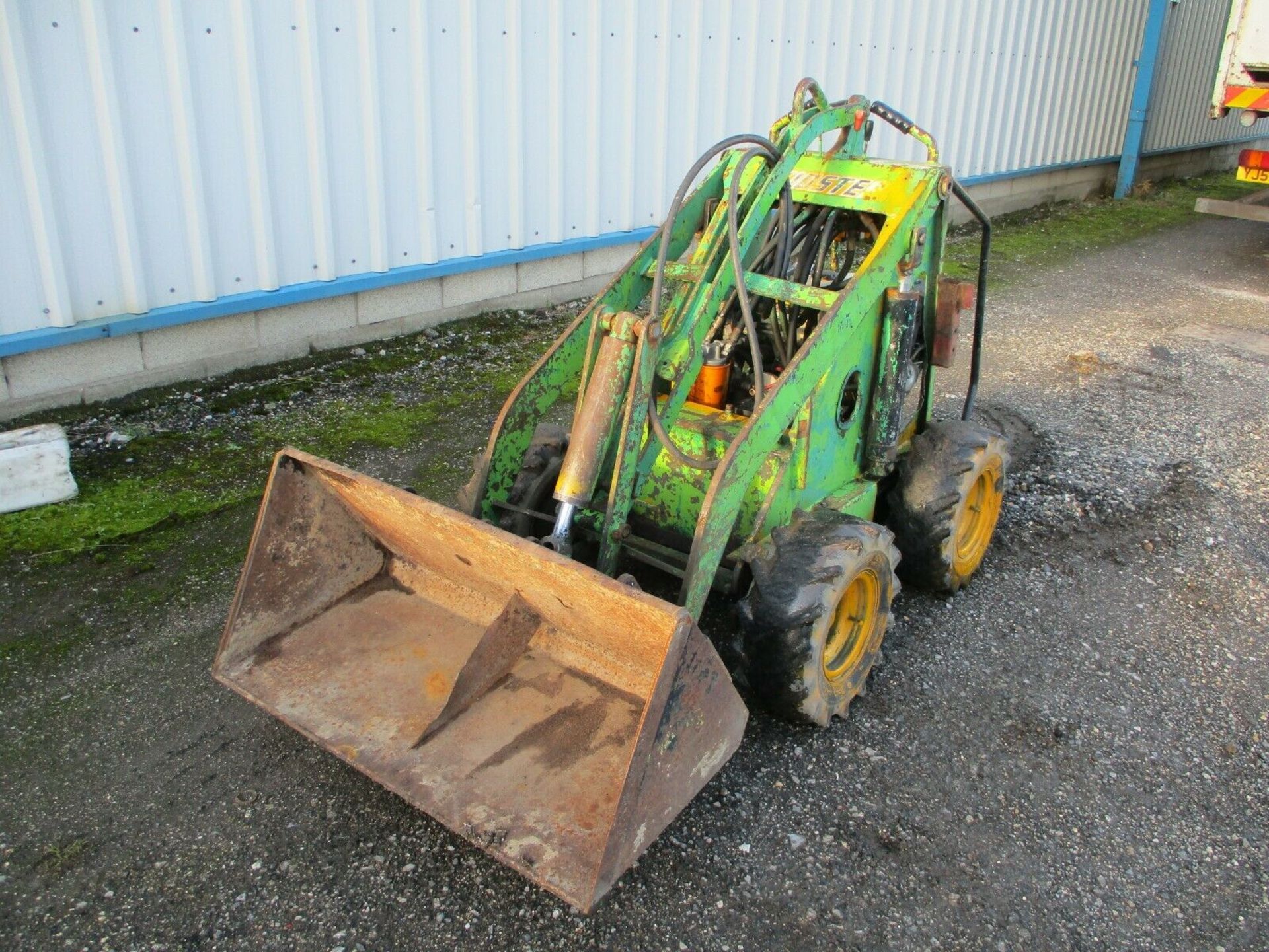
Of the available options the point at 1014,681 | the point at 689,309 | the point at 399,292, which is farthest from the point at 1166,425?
the point at 399,292

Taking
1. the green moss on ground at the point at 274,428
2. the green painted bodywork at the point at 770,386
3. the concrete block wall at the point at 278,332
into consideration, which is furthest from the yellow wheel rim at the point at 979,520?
the concrete block wall at the point at 278,332

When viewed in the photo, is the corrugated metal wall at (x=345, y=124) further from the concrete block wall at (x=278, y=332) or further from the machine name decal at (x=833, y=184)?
the machine name decal at (x=833, y=184)

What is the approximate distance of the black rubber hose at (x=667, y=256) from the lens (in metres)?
2.94

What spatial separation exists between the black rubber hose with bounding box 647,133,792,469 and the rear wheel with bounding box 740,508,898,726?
0.35 m

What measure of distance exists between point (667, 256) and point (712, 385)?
566 millimetres

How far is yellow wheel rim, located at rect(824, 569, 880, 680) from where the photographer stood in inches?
129

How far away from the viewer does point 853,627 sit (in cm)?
335

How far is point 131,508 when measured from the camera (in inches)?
169

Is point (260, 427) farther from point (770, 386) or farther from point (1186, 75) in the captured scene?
point (1186, 75)

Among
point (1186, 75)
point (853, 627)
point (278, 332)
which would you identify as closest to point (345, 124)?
point (278, 332)

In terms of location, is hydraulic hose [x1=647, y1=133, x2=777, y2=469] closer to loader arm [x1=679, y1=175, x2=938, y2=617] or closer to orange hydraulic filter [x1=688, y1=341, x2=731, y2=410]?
loader arm [x1=679, y1=175, x2=938, y2=617]

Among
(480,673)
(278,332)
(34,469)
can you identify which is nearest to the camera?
(480,673)

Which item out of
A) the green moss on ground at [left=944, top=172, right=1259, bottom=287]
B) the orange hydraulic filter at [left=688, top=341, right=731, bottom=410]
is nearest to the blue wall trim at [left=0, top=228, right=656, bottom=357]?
the orange hydraulic filter at [left=688, top=341, right=731, bottom=410]

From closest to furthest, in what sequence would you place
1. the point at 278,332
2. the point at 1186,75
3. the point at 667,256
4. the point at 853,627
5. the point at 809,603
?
the point at 809,603
the point at 667,256
the point at 853,627
the point at 278,332
the point at 1186,75
